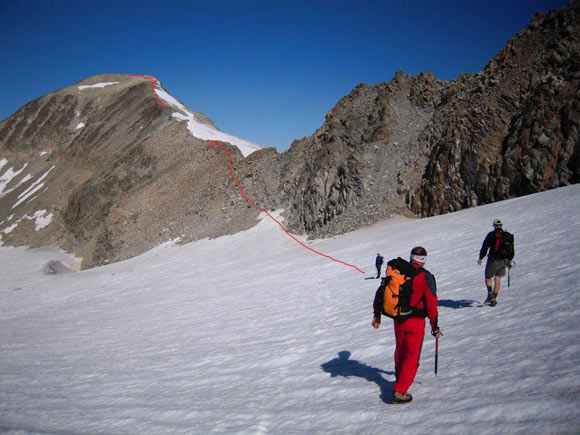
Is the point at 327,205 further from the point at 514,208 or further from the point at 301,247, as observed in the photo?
the point at 514,208

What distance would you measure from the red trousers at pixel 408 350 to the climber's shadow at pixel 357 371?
36 cm

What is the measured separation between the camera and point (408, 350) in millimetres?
4484

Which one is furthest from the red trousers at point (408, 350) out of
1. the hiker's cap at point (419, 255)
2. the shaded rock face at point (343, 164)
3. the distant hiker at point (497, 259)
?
the shaded rock face at point (343, 164)

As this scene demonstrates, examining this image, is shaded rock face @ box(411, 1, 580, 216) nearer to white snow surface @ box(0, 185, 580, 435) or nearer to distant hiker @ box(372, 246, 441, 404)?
white snow surface @ box(0, 185, 580, 435)

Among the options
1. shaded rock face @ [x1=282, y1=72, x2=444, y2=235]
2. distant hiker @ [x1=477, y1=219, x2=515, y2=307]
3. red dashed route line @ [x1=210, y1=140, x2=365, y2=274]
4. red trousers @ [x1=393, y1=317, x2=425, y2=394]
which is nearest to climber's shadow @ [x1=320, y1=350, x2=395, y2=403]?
red trousers @ [x1=393, y1=317, x2=425, y2=394]

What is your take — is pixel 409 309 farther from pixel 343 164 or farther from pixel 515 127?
pixel 343 164

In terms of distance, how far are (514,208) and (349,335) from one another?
40.4 ft

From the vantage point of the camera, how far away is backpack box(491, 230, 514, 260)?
737cm

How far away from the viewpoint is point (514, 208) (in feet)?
53.1

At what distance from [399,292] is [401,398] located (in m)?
1.20

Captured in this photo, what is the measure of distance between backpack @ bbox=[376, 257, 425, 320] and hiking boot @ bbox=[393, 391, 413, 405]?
0.86 metres

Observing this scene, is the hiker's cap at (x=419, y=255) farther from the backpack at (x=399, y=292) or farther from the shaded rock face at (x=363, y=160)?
the shaded rock face at (x=363, y=160)

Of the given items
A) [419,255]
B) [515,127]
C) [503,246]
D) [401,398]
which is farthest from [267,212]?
[401,398]

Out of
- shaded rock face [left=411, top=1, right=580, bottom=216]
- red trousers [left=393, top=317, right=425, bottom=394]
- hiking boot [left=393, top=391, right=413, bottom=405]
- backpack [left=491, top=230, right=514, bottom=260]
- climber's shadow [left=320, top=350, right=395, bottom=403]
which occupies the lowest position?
climber's shadow [left=320, top=350, right=395, bottom=403]
